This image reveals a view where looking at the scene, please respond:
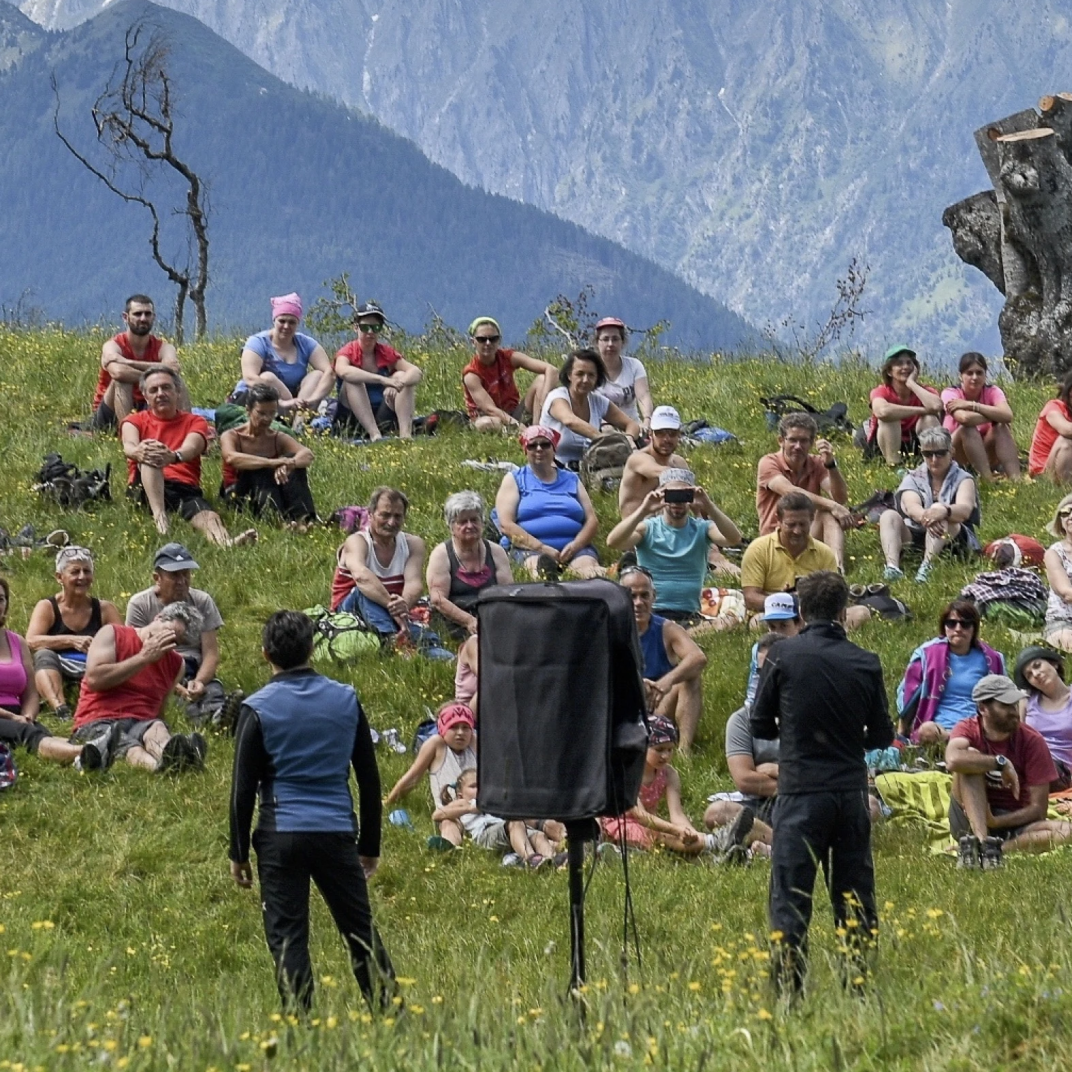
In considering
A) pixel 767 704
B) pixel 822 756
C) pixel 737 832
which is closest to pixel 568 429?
pixel 737 832

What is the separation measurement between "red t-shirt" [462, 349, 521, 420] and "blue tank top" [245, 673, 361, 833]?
10.4m

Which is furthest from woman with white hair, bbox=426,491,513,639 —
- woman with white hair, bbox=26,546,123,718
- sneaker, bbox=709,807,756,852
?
sneaker, bbox=709,807,756,852

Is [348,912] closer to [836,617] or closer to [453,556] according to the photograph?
[836,617]

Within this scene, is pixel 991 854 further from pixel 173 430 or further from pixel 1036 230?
pixel 1036 230

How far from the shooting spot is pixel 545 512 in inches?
549

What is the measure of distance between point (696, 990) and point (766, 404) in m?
12.3

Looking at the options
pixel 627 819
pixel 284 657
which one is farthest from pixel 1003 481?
pixel 284 657

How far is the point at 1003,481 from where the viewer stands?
15867mm

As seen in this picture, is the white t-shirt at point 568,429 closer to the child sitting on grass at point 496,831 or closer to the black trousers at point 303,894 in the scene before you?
the child sitting on grass at point 496,831

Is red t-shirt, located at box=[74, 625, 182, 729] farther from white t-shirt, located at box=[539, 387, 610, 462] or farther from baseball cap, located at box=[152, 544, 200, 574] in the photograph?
white t-shirt, located at box=[539, 387, 610, 462]

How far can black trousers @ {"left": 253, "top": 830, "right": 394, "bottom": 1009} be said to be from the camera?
22.4ft

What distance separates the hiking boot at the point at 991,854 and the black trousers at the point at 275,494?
6.61 metres

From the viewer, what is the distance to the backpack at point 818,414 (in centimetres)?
1783

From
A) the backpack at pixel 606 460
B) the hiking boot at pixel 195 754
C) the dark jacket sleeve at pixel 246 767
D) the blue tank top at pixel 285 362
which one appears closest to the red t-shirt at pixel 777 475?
the backpack at pixel 606 460
